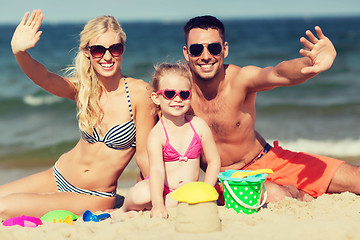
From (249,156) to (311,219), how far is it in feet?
4.03

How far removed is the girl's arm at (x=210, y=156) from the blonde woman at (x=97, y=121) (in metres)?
0.59

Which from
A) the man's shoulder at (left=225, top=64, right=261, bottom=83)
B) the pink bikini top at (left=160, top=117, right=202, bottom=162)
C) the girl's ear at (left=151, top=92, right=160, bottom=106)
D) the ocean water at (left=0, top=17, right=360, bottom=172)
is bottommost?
the ocean water at (left=0, top=17, right=360, bottom=172)

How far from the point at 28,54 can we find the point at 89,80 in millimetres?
628

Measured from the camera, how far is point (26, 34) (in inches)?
153

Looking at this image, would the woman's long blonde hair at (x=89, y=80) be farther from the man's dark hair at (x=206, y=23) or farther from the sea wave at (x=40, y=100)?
the sea wave at (x=40, y=100)

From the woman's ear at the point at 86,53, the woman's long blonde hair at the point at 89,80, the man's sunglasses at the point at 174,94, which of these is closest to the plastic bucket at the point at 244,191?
the man's sunglasses at the point at 174,94

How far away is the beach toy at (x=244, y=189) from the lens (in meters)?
3.44

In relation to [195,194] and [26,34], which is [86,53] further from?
[195,194]

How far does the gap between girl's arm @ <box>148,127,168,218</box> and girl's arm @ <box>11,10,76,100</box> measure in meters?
1.11

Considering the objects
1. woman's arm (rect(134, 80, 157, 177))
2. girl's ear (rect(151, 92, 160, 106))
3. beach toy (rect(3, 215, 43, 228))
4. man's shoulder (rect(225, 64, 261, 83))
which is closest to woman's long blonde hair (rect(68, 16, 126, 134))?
woman's arm (rect(134, 80, 157, 177))

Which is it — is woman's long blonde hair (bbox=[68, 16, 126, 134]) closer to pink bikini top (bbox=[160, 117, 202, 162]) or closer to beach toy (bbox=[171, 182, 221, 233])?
pink bikini top (bbox=[160, 117, 202, 162])

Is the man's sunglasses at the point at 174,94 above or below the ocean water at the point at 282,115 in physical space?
above

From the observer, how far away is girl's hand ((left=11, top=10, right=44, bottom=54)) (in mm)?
3848

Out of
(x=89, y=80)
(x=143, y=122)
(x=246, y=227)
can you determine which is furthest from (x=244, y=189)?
(x=89, y=80)
